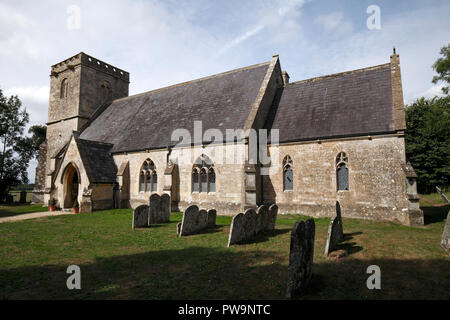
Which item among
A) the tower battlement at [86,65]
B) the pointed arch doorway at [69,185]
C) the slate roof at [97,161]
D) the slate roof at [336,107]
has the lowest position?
the pointed arch doorway at [69,185]

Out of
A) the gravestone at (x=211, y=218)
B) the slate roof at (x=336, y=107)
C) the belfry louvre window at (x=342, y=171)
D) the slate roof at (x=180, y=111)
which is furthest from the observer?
the slate roof at (x=180, y=111)

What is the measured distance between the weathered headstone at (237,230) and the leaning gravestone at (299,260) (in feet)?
12.6

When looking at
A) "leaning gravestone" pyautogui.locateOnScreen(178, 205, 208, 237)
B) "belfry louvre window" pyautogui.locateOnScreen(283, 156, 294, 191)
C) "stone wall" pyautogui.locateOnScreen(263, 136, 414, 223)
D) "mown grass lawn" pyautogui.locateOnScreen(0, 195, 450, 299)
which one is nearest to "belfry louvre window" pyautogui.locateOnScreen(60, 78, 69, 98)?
"mown grass lawn" pyautogui.locateOnScreen(0, 195, 450, 299)

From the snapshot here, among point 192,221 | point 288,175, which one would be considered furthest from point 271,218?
point 288,175

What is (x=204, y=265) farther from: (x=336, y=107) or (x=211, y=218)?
(x=336, y=107)

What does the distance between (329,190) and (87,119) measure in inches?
1098

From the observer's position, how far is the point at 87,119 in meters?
29.8

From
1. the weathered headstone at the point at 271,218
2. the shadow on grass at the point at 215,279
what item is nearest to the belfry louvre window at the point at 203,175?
the weathered headstone at the point at 271,218

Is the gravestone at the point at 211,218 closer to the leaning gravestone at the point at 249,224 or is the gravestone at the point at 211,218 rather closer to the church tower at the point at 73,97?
the leaning gravestone at the point at 249,224

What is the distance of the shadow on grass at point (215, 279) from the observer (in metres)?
5.29

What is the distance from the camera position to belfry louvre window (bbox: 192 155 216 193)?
18.2 meters

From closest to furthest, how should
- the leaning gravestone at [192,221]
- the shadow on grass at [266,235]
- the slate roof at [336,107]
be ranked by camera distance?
the shadow on grass at [266,235] → the leaning gravestone at [192,221] → the slate roof at [336,107]

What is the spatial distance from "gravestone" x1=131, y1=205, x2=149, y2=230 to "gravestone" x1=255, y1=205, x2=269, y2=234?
6.15 m

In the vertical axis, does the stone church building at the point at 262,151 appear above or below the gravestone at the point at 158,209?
above
